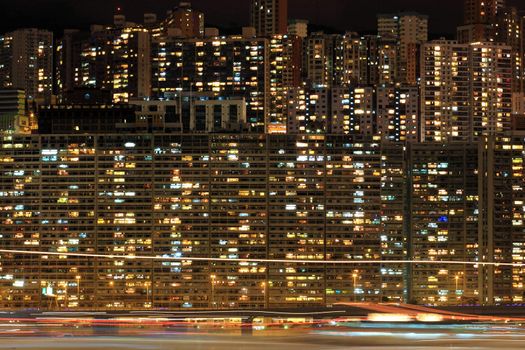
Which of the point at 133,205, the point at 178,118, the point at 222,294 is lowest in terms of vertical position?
the point at 222,294

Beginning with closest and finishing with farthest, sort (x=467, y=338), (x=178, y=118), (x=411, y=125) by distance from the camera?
(x=467, y=338), (x=178, y=118), (x=411, y=125)

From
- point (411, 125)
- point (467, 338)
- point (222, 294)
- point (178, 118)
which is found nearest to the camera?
point (467, 338)

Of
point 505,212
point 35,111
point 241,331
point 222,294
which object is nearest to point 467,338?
point 241,331

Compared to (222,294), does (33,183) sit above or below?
above

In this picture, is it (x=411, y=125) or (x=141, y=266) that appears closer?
(x=141, y=266)

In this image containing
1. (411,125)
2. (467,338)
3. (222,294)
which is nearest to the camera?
(467,338)

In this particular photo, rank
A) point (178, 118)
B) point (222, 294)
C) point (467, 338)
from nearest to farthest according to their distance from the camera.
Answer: point (467, 338) < point (222, 294) < point (178, 118)

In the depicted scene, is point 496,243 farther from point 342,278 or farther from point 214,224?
point 214,224

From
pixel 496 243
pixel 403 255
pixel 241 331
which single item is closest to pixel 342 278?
pixel 403 255

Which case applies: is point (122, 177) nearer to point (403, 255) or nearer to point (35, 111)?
point (35, 111)
